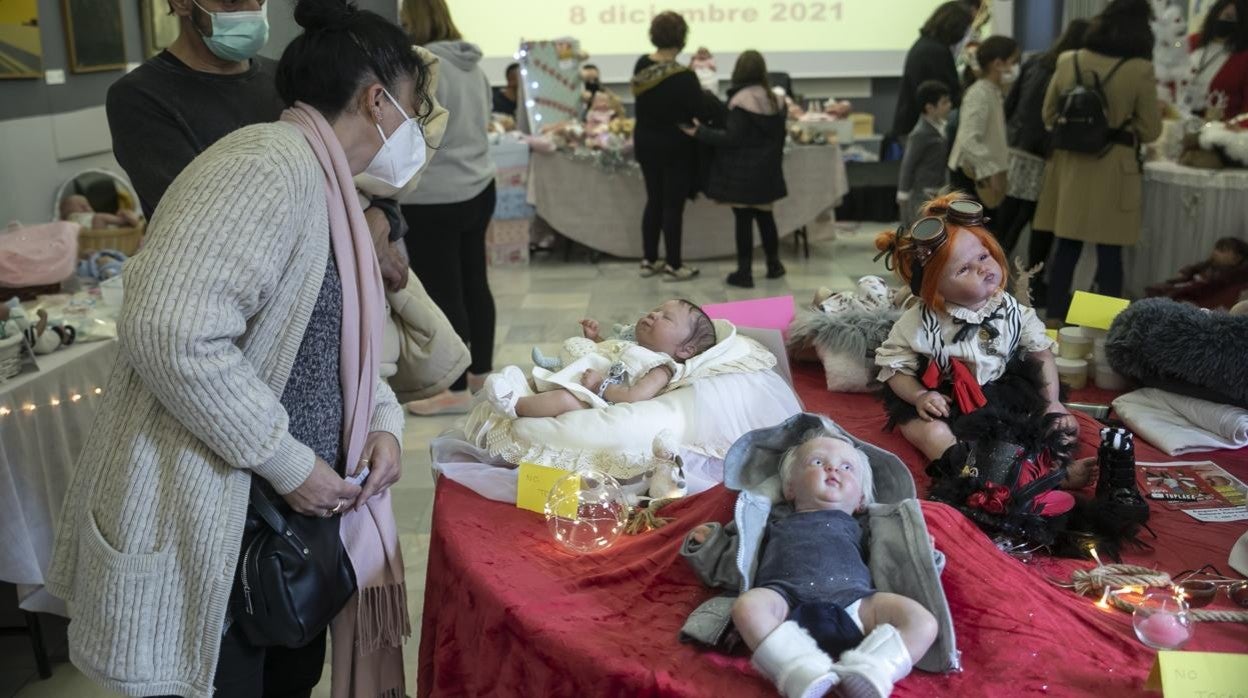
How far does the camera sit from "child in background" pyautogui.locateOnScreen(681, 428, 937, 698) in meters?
1.34

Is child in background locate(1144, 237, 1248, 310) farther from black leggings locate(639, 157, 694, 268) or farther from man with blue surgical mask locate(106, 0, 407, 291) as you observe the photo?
black leggings locate(639, 157, 694, 268)

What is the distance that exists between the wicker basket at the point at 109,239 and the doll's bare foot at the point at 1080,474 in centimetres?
295

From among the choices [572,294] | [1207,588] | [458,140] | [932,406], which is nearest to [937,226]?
[932,406]

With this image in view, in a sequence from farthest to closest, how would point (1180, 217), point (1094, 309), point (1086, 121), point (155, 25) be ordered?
point (155, 25) < point (1180, 217) < point (1086, 121) < point (1094, 309)

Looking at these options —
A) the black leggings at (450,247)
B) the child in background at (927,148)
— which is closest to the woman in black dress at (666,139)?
the child in background at (927,148)

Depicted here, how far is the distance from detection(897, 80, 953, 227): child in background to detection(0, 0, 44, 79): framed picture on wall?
16.2 feet

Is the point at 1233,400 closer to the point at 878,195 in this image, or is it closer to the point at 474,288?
the point at 474,288

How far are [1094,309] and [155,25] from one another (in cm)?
566

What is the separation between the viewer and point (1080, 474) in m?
2.12

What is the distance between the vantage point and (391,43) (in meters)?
1.63

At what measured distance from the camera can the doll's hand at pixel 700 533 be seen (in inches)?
66.1

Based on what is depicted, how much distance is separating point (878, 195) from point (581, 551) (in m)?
7.99

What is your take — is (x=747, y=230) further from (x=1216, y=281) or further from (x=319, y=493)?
(x=319, y=493)

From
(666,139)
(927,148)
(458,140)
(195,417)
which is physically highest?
(458,140)
